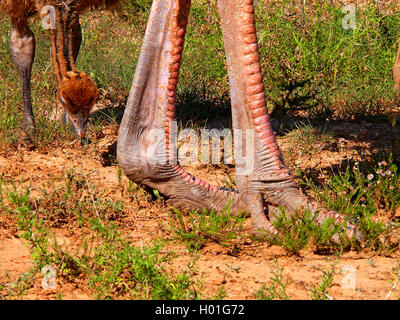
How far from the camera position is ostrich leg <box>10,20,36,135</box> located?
207 inches

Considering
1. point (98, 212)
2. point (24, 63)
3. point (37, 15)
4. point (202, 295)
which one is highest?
point (37, 15)

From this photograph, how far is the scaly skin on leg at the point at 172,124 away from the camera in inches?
135

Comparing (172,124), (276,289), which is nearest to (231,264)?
(276,289)

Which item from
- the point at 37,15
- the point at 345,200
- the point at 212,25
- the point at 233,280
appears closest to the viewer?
the point at 233,280

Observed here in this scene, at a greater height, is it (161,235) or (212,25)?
(212,25)

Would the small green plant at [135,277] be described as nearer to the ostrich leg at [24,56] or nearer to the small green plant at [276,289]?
the small green plant at [276,289]

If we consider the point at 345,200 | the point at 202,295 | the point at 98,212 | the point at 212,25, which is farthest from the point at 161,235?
the point at 212,25

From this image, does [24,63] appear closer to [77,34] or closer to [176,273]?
[77,34]

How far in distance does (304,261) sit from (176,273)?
0.70 m

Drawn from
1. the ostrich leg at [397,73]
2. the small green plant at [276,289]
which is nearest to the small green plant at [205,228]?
the small green plant at [276,289]

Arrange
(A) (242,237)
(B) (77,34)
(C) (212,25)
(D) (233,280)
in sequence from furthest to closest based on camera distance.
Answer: (C) (212,25), (B) (77,34), (A) (242,237), (D) (233,280)

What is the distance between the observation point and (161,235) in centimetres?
363

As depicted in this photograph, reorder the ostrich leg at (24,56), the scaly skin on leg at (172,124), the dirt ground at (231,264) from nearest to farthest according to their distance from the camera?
1. the dirt ground at (231,264)
2. the scaly skin on leg at (172,124)
3. the ostrich leg at (24,56)

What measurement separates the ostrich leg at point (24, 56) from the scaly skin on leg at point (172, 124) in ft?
5.71
